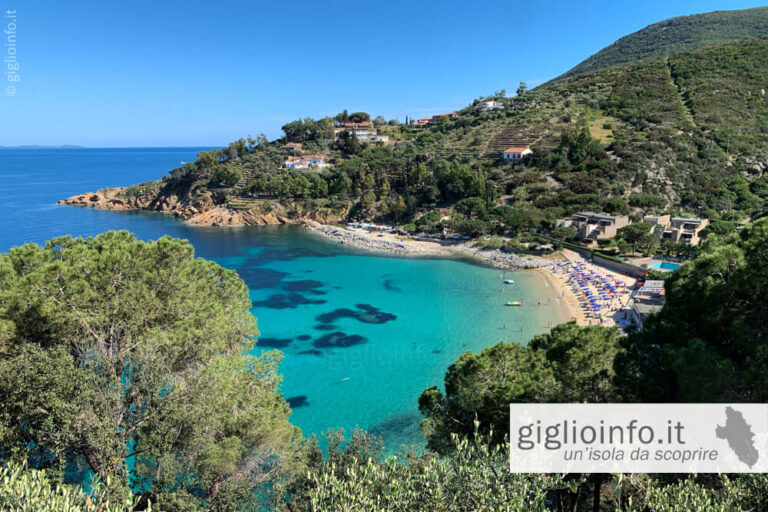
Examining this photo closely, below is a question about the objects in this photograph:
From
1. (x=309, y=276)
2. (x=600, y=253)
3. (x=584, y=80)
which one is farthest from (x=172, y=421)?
(x=584, y=80)

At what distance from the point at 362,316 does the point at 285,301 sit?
7406mm

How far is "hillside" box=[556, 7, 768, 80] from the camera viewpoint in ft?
342

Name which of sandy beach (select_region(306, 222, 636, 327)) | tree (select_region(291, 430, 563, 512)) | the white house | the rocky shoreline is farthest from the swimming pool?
the white house

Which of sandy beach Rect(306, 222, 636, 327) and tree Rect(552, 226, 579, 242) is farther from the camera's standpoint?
tree Rect(552, 226, 579, 242)

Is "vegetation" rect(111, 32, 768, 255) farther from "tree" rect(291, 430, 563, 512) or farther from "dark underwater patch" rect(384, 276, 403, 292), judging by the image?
"tree" rect(291, 430, 563, 512)

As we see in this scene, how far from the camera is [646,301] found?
83.5 ft

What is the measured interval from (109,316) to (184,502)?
14.8ft

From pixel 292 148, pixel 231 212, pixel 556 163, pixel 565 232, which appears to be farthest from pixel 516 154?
pixel 292 148

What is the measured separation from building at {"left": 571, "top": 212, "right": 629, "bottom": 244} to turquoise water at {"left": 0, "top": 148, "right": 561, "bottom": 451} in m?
10.2

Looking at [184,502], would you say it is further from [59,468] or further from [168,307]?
[168,307]

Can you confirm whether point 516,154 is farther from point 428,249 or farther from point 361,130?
point 361,130

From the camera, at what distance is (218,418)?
961cm

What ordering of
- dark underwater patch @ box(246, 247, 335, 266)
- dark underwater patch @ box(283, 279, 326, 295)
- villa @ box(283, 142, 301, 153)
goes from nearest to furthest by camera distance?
1. dark underwater patch @ box(283, 279, 326, 295)
2. dark underwater patch @ box(246, 247, 335, 266)
3. villa @ box(283, 142, 301, 153)

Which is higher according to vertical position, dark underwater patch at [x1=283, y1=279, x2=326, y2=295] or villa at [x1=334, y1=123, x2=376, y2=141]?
villa at [x1=334, y1=123, x2=376, y2=141]
